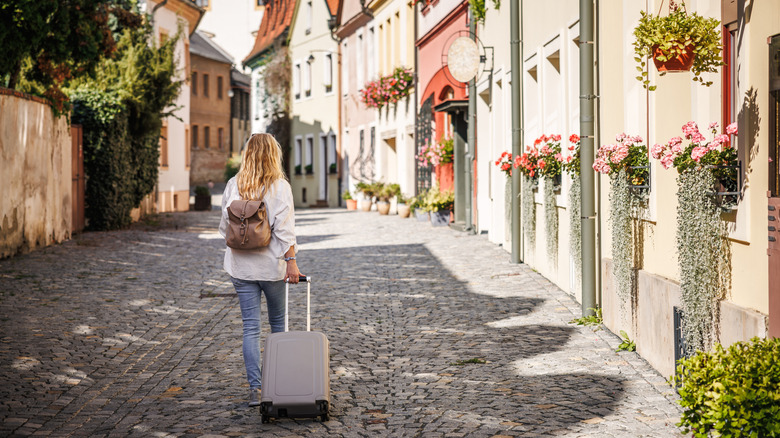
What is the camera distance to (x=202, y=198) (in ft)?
116

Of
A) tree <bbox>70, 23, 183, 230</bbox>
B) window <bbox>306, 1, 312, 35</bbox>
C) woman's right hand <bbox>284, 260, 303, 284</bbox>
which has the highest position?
window <bbox>306, 1, 312, 35</bbox>

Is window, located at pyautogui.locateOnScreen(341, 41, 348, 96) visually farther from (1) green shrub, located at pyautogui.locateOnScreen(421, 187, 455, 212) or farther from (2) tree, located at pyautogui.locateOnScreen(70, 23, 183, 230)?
(1) green shrub, located at pyautogui.locateOnScreen(421, 187, 455, 212)

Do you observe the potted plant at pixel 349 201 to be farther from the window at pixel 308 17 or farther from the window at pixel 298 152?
the window at pixel 308 17

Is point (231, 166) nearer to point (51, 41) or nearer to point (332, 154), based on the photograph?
point (332, 154)

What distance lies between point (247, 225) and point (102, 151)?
14521 mm

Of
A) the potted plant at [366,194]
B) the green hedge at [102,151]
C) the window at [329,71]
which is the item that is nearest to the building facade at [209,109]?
the window at [329,71]

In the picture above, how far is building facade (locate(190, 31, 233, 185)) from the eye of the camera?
49125 millimetres

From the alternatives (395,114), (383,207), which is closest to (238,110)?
(395,114)

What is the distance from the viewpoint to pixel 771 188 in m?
4.74

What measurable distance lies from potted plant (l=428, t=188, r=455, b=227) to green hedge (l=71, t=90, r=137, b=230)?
6.70 m

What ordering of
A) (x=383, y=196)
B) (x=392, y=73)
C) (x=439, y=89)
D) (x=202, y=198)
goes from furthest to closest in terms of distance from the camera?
(x=202, y=198)
(x=383, y=196)
(x=392, y=73)
(x=439, y=89)

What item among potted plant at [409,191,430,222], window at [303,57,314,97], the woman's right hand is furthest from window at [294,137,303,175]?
the woman's right hand

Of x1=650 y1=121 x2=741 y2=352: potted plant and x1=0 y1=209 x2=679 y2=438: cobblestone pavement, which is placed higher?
x1=650 y1=121 x2=741 y2=352: potted plant

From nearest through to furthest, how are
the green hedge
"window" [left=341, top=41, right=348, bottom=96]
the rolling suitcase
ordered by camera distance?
the rolling suitcase → the green hedge → "window" [left=341, top=41, right=348, bottom=96]
